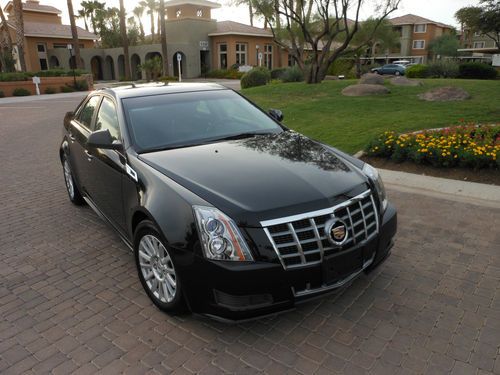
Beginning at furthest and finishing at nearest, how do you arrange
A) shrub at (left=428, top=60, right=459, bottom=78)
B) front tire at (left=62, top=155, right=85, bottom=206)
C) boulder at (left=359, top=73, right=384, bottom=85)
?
shrub at (left=428, top=60, right=459, bottom=78)
boulder at (left=359, top=73, right=384, bottom=85)
front tire at (left=62, top=155, right=85, bottom=206)

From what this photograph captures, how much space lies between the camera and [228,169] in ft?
10.9

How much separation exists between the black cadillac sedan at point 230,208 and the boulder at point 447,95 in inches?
394

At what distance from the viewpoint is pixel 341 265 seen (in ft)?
9.59

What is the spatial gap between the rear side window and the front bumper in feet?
9.50

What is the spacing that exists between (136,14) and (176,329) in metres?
76.6

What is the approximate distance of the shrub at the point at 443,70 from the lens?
2108cm

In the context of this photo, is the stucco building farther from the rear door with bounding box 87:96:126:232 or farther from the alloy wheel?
the alloy wheel

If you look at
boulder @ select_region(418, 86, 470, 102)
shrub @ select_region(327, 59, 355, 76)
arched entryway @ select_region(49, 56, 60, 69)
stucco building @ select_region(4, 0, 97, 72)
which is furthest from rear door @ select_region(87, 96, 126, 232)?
arched entryway @ select_region(49, 56, 60, 69)

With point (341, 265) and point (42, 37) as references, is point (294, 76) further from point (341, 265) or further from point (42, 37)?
point (42, 37)

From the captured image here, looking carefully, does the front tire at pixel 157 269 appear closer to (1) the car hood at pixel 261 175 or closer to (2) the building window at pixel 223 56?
(1) the car hood at pixel 261 175

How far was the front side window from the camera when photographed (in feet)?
13.5

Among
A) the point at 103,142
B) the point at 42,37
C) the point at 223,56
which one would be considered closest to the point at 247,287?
the point at 103,142

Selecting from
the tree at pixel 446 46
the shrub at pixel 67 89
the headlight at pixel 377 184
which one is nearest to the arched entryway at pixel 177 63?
the shrub at pixel 67 89

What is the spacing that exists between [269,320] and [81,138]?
3.24 metres
